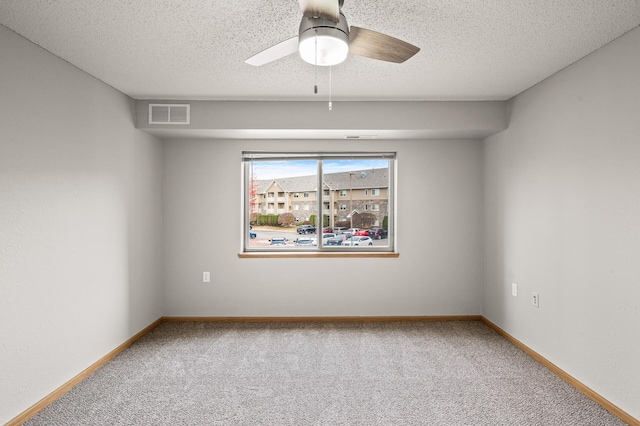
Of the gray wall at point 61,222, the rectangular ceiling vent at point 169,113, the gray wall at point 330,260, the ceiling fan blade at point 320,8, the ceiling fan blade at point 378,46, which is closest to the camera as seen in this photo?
the ceiling fan blade at point 320,8

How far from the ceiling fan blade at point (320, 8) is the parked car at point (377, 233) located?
3.02m

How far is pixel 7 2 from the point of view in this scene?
189 centimetres

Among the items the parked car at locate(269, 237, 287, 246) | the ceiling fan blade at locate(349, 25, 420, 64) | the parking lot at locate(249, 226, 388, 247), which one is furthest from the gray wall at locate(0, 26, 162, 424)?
the ceiling fan blade at locate(349, 25, 420, 64)

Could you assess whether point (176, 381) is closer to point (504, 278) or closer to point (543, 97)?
point (504, 278)

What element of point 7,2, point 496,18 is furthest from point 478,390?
point 7,2

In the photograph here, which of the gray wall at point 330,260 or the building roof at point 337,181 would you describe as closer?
the gray wall at point 330,260

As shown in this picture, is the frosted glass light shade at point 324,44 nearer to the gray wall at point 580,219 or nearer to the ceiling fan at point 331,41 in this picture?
the ceiling fan at point 331,41

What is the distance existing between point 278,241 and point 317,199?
684 mm

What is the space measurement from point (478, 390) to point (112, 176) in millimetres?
3417

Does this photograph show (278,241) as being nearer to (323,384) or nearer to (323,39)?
(323,384)

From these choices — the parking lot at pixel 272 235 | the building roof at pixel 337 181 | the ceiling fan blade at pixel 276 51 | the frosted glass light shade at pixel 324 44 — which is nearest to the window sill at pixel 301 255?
the parking lot at pixel 272 235

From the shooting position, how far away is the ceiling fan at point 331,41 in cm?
153

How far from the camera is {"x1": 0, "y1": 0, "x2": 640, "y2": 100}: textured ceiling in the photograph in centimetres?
197

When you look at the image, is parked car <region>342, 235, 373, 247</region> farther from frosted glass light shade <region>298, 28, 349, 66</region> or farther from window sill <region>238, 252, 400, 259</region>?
frosted glass light shade <region>298, 28, 349, 66</region>
